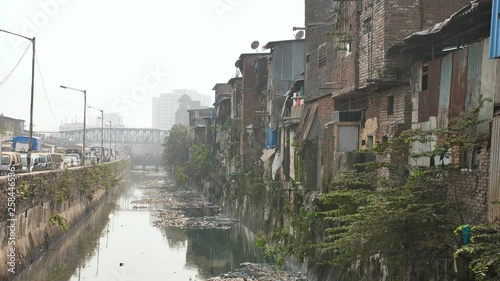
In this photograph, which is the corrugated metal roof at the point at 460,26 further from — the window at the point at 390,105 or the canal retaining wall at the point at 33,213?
the canal retaining wall at the point at 33,213

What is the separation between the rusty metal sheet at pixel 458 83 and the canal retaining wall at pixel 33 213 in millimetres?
15981

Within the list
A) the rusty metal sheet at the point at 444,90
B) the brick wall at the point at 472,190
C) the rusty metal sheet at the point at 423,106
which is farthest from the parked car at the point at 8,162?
the brick wall at the point at 472,190

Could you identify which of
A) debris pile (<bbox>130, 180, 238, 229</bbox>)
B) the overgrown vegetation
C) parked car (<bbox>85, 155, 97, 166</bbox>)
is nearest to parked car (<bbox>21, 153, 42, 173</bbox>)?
debris pile (<bbox>130, 180, 238, 229</bbox>)

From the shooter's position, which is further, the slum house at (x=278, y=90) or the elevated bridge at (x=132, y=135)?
the elevated bridge at (x=132, y=135)

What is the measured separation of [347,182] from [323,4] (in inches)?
487

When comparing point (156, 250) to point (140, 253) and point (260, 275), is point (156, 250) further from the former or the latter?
point (260, 275)

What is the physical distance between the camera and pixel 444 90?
1600 cm

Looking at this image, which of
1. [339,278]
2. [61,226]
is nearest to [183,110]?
→ [61,226]

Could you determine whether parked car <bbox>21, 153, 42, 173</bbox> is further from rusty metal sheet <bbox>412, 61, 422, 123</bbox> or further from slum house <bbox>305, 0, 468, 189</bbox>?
rusty metal sheet <bbox>412, 61, 422, 123</bbox>

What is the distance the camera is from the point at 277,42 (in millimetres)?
39969

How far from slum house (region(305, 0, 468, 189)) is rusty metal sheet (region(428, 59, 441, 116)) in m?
2.04

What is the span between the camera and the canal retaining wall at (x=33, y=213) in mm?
22516

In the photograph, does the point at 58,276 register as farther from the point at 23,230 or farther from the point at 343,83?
the point at 343,83

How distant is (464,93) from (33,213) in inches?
823
